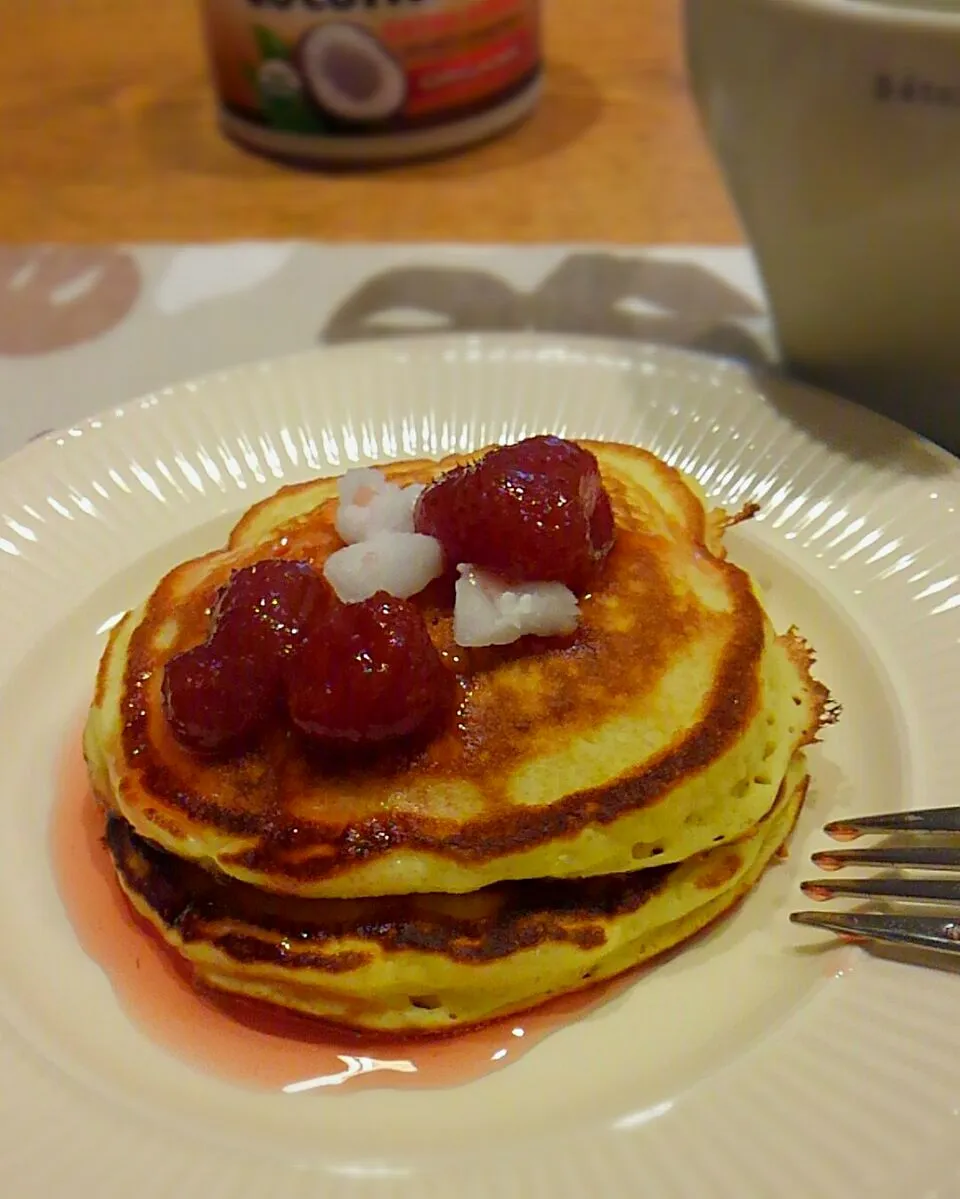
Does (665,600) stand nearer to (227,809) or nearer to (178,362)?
(227,809)

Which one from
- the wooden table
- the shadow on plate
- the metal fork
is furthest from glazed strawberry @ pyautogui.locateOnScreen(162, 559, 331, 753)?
the wooden table

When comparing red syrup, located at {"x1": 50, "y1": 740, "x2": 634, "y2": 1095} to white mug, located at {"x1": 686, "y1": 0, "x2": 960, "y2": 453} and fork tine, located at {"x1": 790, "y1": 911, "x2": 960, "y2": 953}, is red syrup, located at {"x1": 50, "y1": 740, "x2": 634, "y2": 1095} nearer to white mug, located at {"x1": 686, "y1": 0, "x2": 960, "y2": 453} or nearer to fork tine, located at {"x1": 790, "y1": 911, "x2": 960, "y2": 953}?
fork tine, located at {"x1": 790, "y1": 911, "x2": 960, "y2": 953}

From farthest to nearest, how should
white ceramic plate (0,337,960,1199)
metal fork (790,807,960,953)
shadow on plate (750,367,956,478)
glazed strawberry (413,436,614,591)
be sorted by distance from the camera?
shadow on plate (750,367,956,478)
glazed strawberry (413,436,614,591)
metal fork (790,807,960,953)
white ceramic plate (0,337,960,1199)

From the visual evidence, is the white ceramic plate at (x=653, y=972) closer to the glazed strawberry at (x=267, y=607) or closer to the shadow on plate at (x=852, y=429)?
the shadow on plate at (x=852, y=429)

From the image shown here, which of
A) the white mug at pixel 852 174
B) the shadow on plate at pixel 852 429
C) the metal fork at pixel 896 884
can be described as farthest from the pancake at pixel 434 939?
the white mug at pixel 852 174

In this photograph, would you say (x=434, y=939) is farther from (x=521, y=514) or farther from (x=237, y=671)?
(x=521, y=514)
